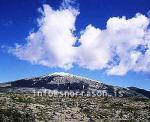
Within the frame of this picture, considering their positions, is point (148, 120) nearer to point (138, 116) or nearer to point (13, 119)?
point (138, 116)

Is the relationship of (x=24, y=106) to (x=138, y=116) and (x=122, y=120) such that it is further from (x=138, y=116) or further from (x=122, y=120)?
(x=138, y=116)

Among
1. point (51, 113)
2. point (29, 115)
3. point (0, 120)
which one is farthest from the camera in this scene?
point (51, 113)

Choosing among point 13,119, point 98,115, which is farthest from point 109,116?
point 13,119

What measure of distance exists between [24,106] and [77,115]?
12043 mm

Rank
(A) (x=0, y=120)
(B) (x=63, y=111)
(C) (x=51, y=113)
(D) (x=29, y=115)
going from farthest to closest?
(B) (x=63, y=111) < (C) (x=51, y=113) < (D) (x=29, y=115) < (A) (x=0, y=120)

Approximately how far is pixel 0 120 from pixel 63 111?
781 inches

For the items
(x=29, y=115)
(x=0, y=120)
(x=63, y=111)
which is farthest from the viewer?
(x=63, y=111)

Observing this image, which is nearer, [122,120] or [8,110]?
[8,110]

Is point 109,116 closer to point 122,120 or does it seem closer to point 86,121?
point 122,120

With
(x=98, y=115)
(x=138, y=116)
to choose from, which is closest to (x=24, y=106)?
(x=98, y=115)

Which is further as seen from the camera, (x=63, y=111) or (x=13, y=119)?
(x=63, y=111)

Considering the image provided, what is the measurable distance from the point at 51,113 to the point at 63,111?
521 cm

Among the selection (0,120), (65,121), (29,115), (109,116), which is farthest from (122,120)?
(0,120)

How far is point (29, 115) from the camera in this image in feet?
201
